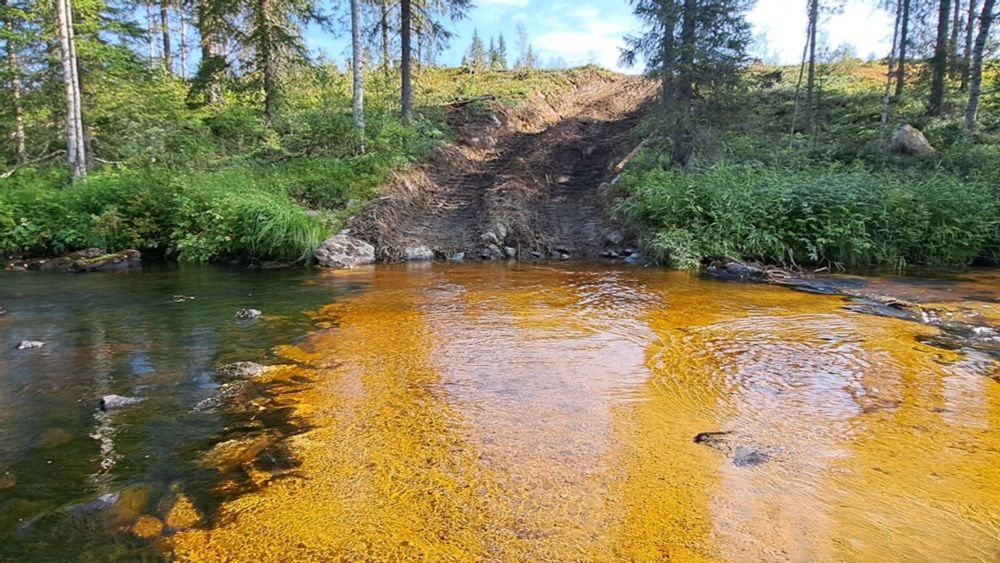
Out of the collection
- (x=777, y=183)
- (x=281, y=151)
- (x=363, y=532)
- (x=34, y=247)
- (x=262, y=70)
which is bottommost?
(x=363, y=532)

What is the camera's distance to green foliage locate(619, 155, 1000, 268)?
35.6 feet

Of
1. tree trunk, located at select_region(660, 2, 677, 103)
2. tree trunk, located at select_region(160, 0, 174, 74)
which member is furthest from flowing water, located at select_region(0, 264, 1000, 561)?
tree trunk, located at select_region(160, 0, 174, 74)

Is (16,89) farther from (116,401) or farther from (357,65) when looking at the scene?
(116,401)

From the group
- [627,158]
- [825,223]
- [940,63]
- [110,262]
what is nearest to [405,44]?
[627,158]

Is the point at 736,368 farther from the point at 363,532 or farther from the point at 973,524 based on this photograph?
the point at 363,532

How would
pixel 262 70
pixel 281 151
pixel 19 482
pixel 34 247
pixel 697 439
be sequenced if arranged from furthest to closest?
pixel 262 70 < pixel 281 151 < pixel 34 247 < pixel 697 439 < pixel 19 482

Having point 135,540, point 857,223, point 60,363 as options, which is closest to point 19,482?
point 135,540

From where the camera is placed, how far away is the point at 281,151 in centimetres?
1683

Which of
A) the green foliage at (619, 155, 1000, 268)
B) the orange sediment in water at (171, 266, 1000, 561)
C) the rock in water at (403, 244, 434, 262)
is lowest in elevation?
the orange sediment in water at (171, 266, 1000, 561)

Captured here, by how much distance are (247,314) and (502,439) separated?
15.4ft

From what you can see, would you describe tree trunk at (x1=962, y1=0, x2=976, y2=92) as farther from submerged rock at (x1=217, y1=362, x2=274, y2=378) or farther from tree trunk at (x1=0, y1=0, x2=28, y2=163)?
tree trunk at (x1=0, y1=0, x2=28, y2=163)

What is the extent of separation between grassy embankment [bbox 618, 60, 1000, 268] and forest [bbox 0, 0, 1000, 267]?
0.15 feet

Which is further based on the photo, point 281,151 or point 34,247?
point 281,151

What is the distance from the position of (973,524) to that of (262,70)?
20.5 meters
